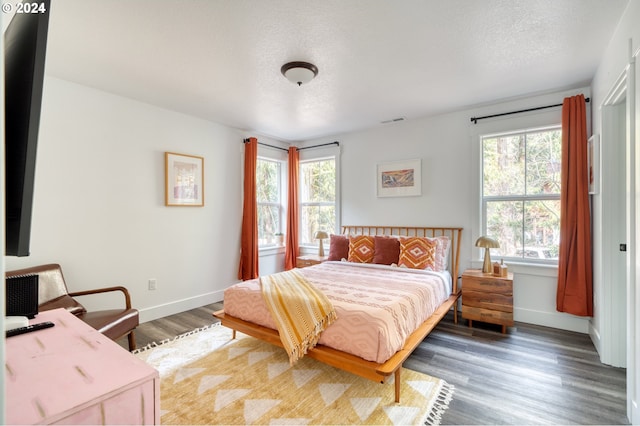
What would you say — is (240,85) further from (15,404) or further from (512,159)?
(512,159)

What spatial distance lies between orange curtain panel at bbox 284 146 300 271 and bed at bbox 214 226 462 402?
132 centimetres

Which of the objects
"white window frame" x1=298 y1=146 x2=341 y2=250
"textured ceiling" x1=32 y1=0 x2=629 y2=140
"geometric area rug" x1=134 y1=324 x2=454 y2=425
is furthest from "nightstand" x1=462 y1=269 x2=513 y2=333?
"white window frame" x1=298 y1=146 x2=341 y2=250

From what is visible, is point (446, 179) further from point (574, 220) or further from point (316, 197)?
point (316, 197)

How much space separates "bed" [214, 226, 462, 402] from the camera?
6.70 ft

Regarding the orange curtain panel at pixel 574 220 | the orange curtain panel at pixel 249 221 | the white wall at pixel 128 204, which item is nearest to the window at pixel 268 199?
the orange curtain panel at pixel 249 221

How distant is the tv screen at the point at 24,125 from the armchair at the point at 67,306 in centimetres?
A: 200

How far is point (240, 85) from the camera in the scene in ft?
9.96

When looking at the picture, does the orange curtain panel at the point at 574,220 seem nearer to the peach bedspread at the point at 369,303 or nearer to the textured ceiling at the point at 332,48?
the textured ceiling at the point at 332,48

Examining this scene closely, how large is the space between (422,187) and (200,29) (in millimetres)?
3187

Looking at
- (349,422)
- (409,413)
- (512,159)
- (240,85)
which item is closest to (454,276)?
(512,159)

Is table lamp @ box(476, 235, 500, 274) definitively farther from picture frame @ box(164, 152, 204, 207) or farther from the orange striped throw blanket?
picture frame @ box(164, 152, 204, 207)

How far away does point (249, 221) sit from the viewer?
4555mm

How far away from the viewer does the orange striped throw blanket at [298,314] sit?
2234mm

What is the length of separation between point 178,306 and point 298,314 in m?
2.26
